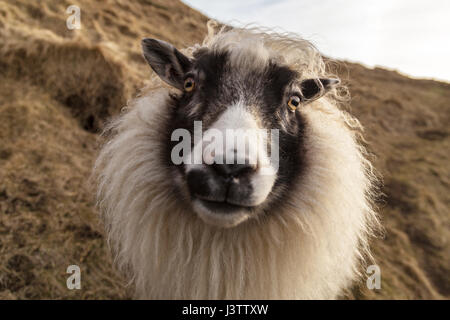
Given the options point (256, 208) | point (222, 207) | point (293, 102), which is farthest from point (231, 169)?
point (293, 102)

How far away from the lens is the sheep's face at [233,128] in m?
1.61

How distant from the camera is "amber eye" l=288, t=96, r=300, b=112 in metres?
2.24

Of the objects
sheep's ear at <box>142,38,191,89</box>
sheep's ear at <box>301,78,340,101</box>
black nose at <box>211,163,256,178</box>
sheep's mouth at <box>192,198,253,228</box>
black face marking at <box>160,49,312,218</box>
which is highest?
sheep's ear at <box>142,38,191,89</box>

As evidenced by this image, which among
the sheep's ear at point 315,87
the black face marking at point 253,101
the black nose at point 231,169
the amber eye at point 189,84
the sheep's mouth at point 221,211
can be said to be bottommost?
the sheep's mouth at point 221,211

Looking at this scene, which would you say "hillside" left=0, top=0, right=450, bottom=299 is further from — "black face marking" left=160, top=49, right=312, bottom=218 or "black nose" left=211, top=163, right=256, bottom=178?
"black nose" left=211, top=163, right=256, bottom=178

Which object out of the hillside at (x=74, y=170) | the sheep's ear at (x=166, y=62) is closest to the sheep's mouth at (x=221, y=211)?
the sheep's ear at (x=166, y=62)

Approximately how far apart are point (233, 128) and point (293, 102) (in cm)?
77

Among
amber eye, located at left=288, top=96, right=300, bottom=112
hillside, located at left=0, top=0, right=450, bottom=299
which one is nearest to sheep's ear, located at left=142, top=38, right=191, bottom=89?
amber eye, located at left=288, top=96, right=300, bottom=112

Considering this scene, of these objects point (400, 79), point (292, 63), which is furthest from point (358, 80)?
point (292, 63)

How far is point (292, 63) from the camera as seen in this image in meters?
2.41

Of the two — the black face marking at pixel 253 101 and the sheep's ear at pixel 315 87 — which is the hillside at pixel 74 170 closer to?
the black face marking at pixel 253 101

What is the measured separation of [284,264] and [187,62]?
181cm
